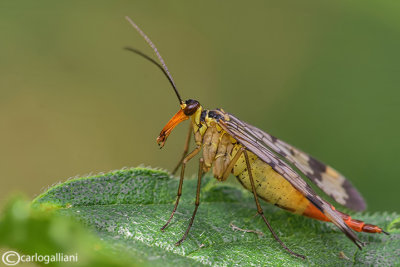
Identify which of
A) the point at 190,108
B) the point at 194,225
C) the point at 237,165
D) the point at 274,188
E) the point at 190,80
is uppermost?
the point at 190,80

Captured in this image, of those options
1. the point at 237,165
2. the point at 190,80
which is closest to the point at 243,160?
the point at 237,165

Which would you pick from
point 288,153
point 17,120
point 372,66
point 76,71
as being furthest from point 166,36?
point 288,153

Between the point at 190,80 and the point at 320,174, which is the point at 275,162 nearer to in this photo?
the point at 320,174

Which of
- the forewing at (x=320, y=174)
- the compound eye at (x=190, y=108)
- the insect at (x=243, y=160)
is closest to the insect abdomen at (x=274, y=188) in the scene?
the insect at (x=243, y=160)

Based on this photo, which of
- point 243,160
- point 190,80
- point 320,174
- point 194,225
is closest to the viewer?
point 194,225

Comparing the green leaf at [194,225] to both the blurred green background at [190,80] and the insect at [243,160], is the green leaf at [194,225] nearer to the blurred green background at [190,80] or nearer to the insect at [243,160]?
the insect at [243,160]

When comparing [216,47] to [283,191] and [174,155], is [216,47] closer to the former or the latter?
[174,155]

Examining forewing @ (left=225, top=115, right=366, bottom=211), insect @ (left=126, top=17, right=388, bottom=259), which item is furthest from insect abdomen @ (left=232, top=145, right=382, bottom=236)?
forewing @ (left=225, top=115, right=366, bottom=211)
